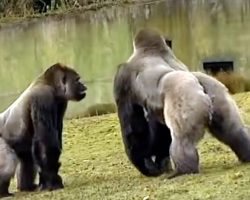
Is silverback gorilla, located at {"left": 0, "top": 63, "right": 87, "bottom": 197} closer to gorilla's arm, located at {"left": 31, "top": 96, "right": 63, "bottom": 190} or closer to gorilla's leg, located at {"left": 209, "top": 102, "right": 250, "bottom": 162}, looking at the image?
gorilla's arm, located at {"left": 31, "top": 96, "right": 63, "bottom": 190}

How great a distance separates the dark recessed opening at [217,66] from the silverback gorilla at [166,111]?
496 cm

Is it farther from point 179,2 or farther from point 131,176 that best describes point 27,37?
point 131,176

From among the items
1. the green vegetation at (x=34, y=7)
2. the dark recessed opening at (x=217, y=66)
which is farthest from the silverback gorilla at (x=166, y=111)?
the green vegetation at (x=34, y=7)

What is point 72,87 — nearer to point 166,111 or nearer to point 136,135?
point 136,135

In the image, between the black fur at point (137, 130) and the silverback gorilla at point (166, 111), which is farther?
the black fur at point (137, 130)

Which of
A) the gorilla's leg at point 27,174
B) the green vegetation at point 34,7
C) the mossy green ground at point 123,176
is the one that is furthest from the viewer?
the green vegetation at point 34,7

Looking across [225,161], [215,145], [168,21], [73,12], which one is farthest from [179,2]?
[225,161]

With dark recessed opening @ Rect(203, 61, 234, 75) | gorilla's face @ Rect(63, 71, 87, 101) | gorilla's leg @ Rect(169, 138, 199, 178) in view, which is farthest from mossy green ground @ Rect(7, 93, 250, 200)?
dark recessed opening @ Rect(203, 61, 234, 75)

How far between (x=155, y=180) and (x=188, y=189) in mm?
928

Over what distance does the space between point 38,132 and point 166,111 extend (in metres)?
1.23

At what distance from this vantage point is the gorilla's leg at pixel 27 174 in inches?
372

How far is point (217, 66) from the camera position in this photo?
→ 14.4 m

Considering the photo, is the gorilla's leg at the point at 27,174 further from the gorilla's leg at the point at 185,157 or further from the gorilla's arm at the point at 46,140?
the gorilla's leg at the point at 185,157

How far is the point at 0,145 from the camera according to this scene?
9.30m
